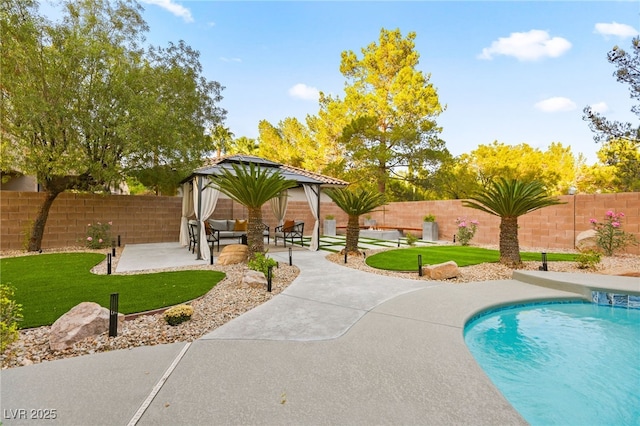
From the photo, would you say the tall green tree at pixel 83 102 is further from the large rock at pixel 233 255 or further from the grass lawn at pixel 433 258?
the grass lawn at pixel 433 258

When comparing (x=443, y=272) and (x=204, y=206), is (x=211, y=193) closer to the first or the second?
(x=204, y=206)

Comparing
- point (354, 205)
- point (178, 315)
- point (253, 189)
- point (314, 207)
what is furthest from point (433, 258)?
point (178, 315)

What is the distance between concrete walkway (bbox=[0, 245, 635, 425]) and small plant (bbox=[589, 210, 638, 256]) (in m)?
7.81

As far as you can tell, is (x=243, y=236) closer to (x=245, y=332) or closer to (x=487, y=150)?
(x=245, y=332)

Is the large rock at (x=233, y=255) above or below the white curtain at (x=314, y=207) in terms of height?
below

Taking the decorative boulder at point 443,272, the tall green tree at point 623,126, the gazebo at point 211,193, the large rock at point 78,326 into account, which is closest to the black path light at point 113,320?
the large rock at point 78,326

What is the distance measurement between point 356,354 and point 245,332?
1323 millimetres

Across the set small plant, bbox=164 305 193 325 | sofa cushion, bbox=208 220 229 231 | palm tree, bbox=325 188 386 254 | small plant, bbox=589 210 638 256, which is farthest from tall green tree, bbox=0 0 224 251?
small plant, bbox=589 210 638 256

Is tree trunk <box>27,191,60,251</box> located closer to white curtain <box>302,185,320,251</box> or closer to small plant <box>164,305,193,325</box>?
white curtain <box>302,185,320,251</box>

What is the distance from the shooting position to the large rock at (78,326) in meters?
3.09

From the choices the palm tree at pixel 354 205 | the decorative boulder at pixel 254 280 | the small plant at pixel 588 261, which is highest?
the palm tree at pixel 354 205

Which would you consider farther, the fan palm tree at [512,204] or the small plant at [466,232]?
the small plant at [466,232]

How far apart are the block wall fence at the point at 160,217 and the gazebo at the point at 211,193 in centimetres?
151

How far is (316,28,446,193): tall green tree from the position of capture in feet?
59.6
